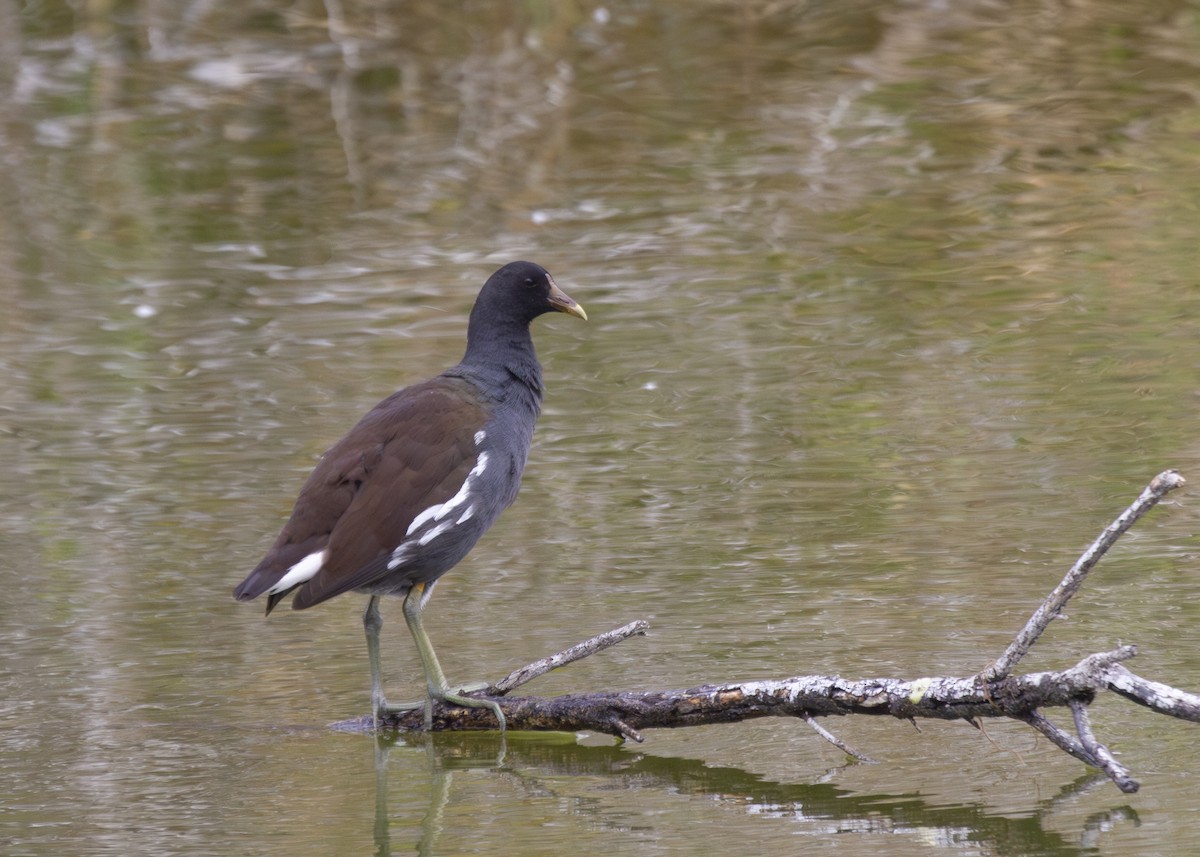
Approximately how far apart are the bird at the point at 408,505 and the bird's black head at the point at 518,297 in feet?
1.00

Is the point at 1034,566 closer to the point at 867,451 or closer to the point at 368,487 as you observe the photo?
the point at 867,451

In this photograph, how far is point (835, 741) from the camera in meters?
4.79

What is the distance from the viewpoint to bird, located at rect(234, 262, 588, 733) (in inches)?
220

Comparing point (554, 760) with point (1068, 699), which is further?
point (554, 760)

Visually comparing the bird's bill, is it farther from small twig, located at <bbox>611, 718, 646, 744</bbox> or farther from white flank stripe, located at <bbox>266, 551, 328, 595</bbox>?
small twig, located at <bbox>611, 718, 646, 744</bbox>

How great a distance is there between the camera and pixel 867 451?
8430 millimetres


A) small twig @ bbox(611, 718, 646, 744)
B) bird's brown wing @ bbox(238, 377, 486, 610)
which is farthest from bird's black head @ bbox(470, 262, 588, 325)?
small twig @ bbox(611, 718, 646, 744)

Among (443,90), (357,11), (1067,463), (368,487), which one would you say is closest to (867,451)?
(1067,463)

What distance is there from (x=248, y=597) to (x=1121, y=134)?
33.1ft

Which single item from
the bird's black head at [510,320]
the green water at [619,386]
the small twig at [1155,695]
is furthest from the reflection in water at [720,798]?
the bird's black head at [510,320]

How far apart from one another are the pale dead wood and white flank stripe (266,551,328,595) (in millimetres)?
482

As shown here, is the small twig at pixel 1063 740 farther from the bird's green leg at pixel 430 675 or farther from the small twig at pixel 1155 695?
the bird's green leg at pixel 430 675

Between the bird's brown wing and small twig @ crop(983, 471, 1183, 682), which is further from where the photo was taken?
the bird's brown wing

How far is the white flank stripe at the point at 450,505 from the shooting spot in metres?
5.74
